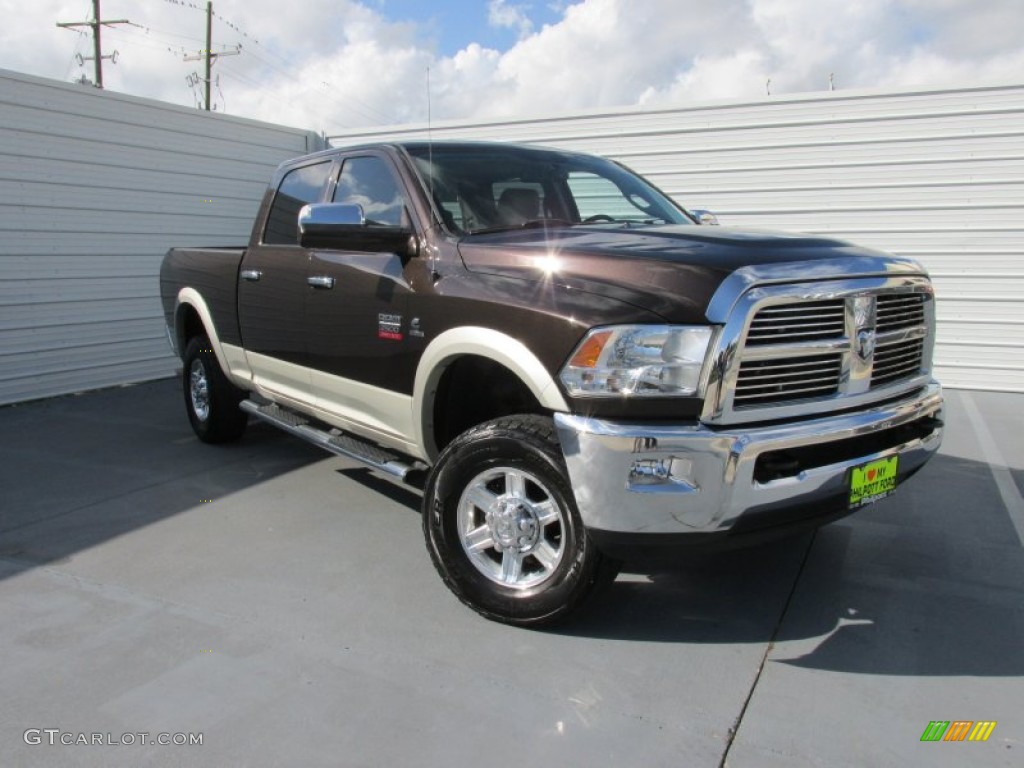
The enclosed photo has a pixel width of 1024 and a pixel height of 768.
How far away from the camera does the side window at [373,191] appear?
404cm

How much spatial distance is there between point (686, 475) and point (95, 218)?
26.7 feet

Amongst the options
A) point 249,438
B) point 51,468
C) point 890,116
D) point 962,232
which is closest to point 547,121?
point 890,116

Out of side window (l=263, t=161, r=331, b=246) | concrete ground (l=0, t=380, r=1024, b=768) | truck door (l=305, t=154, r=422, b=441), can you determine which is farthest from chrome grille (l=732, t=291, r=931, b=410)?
side window (l=263, t=161, r=331, b=246)

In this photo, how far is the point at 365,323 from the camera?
13.2 ft

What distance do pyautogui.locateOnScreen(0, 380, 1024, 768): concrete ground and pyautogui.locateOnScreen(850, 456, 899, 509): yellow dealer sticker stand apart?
572mm

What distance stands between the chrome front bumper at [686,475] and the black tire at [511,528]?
18 centimetres

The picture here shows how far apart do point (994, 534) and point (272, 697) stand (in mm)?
3696

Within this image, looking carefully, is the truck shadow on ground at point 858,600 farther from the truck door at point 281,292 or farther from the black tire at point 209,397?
the black tire at point 209,397

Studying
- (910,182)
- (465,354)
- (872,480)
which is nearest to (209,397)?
(465,354)

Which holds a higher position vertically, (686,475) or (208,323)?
(208,323)

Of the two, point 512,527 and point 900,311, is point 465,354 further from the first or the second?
point 900,311

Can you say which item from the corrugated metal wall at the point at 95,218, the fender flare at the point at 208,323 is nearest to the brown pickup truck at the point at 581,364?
the fender flare at the point at 208,323

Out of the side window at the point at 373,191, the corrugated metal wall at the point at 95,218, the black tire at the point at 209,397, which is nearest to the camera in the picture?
the side window at the point at 373,191

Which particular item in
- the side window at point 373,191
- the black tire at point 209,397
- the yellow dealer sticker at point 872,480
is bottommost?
the black tire at point 209,397
